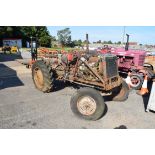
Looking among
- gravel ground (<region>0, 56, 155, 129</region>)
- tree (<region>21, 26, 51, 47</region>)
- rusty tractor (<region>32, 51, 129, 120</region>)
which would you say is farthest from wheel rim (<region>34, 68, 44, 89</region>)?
tree (<region>21, 26, 51, 47</region>)

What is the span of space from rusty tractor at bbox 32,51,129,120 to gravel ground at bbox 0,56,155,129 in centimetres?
29

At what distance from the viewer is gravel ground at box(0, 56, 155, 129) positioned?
5.15m

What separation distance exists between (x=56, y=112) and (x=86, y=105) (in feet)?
3.04

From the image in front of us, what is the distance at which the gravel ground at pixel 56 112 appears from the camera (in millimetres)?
5152

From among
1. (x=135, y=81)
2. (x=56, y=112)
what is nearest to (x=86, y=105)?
(x=56, y=112)

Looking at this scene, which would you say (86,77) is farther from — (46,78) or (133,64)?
(133,64)

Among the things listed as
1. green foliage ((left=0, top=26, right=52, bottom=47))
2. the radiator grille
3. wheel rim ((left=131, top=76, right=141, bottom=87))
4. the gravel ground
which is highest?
green foliage ((left=0, top=26, right=52, bottom=47))

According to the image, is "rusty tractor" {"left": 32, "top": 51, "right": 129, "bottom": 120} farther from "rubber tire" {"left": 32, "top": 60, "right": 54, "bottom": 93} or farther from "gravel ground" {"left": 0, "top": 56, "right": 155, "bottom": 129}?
"gravel ground" {"left": 0, "top": 56, "right": 155, "bottom": 129}

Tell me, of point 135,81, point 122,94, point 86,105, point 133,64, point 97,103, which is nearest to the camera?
point 97,103

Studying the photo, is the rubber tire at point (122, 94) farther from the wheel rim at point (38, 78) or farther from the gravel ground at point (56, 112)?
the wheel rim at point (38, 78)

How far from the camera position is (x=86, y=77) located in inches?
264

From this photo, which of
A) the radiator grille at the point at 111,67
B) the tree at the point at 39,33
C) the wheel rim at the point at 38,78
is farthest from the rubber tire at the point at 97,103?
the tree at the point at 39,33

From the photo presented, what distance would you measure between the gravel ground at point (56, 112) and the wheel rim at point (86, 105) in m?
0.27
